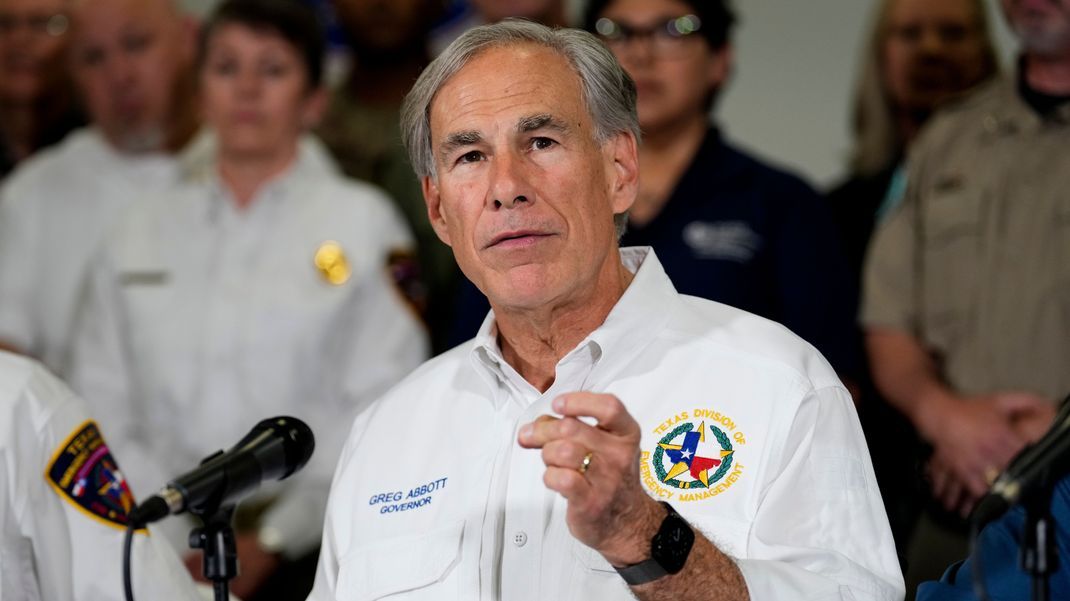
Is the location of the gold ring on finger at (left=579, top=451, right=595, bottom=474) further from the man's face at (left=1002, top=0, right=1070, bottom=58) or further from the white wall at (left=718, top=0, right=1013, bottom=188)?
the white wall at (left=718, top=0, right=1013, bottom=188)

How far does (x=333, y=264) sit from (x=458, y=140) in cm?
175

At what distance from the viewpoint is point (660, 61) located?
3.94m

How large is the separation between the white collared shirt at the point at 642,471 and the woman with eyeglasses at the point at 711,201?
3.34 ft

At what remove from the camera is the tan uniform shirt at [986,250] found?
11.8 ft

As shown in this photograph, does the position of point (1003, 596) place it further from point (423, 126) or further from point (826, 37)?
point (826, 37)

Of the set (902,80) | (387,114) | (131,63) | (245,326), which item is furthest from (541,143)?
(131,63)

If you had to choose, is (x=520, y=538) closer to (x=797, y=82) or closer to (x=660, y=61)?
(x=660, y=61)

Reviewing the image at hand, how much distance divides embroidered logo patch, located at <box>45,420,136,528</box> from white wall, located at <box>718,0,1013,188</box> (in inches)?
116

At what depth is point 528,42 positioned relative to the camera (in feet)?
8.45

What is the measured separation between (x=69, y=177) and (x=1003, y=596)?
3.43 meters

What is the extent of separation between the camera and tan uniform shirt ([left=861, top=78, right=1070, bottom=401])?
3.58m

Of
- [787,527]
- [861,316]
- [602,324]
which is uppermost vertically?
[602,324]

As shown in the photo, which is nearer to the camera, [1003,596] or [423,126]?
[1003,596]

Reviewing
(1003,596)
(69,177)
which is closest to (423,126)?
(1003,596)
